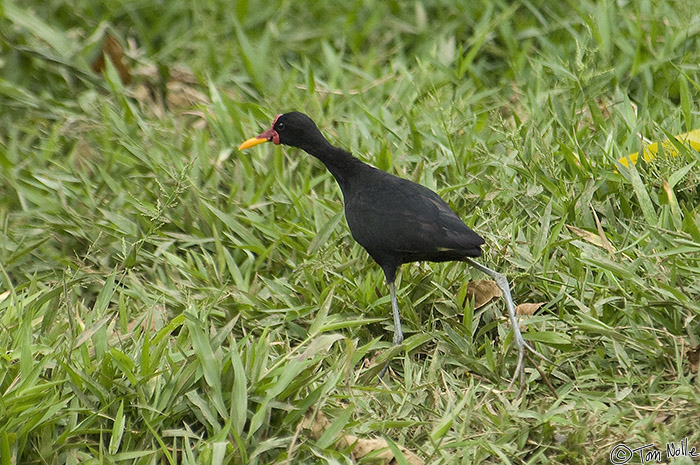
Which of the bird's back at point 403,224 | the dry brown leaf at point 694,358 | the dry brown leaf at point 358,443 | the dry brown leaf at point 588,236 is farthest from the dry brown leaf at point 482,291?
the dry brown leaf at point 358,443

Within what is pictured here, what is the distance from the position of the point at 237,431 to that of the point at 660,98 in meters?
3.29

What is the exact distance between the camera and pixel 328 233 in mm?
4445

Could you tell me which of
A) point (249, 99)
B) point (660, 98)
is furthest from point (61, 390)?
point (660, 98)

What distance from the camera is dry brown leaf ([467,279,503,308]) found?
4.01 meters

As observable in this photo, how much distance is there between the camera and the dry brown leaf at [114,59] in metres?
6.10

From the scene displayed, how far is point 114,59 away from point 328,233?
253 centimetres

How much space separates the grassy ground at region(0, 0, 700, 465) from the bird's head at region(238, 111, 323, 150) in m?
0.46

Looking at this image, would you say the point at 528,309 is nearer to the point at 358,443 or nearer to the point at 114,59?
A: the point at 358,443

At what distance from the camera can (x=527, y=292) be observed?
161 inches

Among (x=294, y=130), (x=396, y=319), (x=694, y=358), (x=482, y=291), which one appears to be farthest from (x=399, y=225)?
(x=694, y=358)

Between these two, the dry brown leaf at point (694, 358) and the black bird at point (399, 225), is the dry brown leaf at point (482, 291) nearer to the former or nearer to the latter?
the black bird at point (399, 225)

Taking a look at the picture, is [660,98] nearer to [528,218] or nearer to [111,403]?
[528,218]

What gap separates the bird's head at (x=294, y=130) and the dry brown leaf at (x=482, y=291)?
1.01 meters

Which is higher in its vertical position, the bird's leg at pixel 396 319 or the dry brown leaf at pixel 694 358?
the dry brown leaf at pixel 694 358
